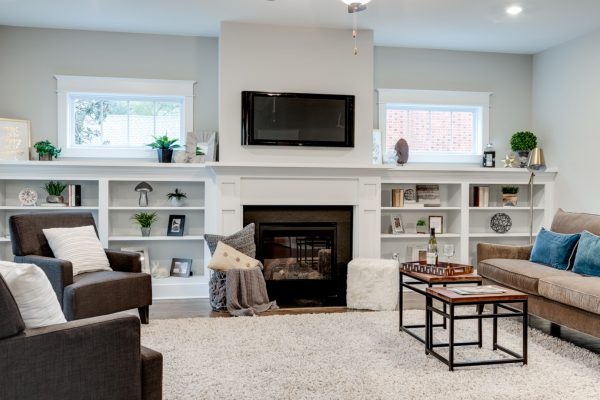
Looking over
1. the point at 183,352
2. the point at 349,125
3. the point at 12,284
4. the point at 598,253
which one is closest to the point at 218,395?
the point at 183,352

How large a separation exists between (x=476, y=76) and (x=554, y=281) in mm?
3174

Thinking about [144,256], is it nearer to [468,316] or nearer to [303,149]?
[303,149]

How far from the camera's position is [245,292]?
15.2 feet

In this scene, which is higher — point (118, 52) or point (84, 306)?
point (118, 52)

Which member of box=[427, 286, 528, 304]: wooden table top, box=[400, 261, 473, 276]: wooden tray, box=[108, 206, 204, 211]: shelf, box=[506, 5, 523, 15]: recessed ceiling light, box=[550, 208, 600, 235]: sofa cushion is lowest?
box=[427, 286, 528, 304]: wooden table top

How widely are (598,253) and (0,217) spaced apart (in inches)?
213

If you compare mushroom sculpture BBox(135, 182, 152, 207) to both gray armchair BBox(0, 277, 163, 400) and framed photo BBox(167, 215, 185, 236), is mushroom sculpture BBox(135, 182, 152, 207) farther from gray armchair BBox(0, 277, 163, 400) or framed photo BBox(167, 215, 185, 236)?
gray armchair BBox(0, 277, 163, 400)

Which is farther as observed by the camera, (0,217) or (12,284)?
(0,217)

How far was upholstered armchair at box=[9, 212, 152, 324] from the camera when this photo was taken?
11.5ft

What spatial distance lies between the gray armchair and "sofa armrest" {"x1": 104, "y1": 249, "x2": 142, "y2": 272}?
223 cm

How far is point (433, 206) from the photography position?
5.92 metres

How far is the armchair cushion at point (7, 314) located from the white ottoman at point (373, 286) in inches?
135

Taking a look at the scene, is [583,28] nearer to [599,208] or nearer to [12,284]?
[599,208]

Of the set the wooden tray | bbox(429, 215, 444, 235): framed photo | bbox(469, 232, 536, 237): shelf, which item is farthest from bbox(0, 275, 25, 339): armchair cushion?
bbox(469, 232, 536, 237): shelf
